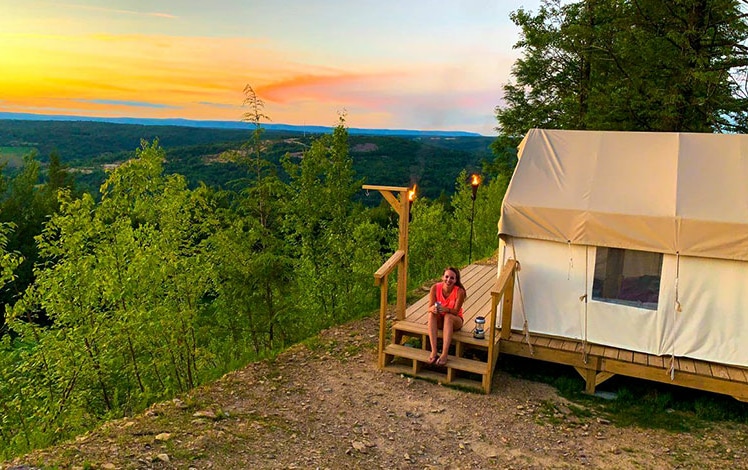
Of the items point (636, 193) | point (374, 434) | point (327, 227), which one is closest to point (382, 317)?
point (374, 434)

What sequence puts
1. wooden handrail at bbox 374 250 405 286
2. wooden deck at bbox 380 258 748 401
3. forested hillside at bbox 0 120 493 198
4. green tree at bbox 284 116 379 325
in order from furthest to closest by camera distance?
forested hillside at bbox 0 120 493 198
green tree at bbox 284 116 379 325
wooden handrail at bbox 374 250 405 286
wooden deck at bbox 380 258 748 401

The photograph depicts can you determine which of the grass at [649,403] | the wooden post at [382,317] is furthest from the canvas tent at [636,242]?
the wooden post at [382,317]

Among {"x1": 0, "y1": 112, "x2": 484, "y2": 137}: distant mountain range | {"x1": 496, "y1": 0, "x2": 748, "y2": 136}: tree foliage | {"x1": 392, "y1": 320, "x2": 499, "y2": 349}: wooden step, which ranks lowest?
{"x1": 392, "y1": 320, "x2": 499, "y2": 349}: wooden step

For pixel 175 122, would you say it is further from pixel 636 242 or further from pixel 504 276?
pixel 636 242

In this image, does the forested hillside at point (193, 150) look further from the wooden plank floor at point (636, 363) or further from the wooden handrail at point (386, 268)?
the wooden plank floor at point (636, 363)

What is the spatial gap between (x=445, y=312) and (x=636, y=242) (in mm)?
2408

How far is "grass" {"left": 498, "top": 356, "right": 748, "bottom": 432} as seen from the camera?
17.5 feet

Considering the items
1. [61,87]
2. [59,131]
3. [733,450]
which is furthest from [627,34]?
[59,131]

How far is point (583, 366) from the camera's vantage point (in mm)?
5883

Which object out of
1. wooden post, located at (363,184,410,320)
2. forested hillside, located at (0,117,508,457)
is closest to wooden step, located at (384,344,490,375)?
wooden post, located at (363,184,410,320)

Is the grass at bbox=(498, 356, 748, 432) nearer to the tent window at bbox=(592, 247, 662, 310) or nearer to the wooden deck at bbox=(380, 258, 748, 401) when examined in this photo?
the wooden deck at bbox=(380, 258, 748, 401)

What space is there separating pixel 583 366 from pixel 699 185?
103 inches

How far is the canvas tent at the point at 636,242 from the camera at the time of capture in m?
5.39

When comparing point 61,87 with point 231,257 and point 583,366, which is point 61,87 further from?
point 583,366
